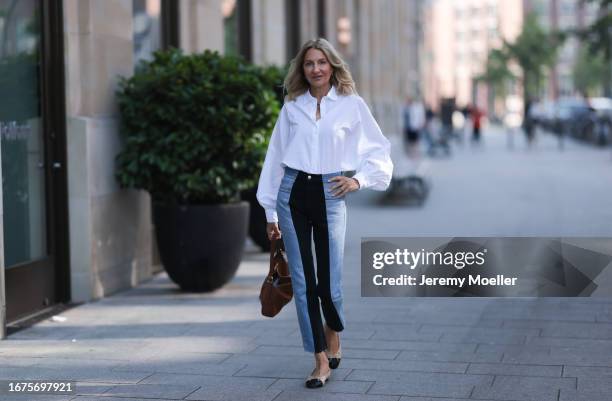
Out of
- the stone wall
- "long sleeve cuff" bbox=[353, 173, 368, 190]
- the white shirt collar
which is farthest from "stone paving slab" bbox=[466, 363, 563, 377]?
the stone wall

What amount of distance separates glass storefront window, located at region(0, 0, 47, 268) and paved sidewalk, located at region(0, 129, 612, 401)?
0.66 m

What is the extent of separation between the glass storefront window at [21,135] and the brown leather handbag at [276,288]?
109 inches

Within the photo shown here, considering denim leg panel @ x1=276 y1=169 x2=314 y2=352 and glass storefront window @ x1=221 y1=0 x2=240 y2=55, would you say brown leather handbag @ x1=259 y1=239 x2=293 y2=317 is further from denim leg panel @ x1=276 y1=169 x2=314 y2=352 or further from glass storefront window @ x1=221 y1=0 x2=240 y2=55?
glass storefront window @ x1=221 y1=0 x2=240 y2=55

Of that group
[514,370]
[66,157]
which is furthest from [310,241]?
[66,157]

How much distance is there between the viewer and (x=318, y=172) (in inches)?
227

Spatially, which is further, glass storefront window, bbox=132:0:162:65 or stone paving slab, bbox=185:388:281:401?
glass storefront window, bbox=132:0:162:65

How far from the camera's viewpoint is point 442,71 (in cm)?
17125

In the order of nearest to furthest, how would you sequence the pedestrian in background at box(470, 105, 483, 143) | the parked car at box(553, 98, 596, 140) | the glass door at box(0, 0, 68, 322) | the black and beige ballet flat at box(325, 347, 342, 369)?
the black and beige ballet flat at box(325, 347, 342, 369) < the glass door at box(0, 0, 68, 322) < the parked car at box(553, 98, 596, 140) < the pedestrian in background at box(470, 105, 483, 143)

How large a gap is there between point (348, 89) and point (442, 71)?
551ft

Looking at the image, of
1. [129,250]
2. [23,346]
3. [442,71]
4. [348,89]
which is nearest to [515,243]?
[348,89]

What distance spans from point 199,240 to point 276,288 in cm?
327

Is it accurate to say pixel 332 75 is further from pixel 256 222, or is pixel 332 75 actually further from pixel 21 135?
pixel 256 222

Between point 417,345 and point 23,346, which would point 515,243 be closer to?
point 417,345

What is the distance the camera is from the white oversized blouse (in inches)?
228
